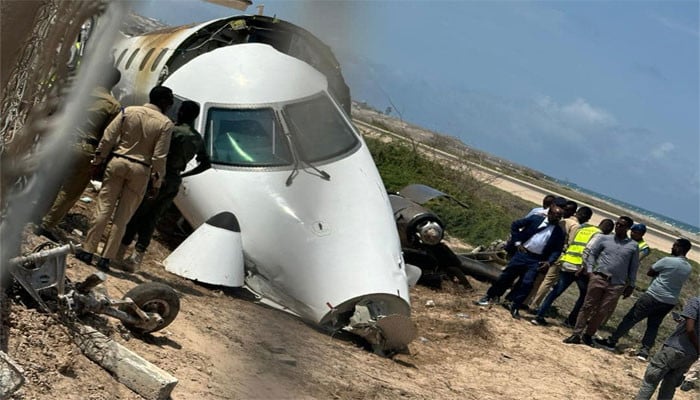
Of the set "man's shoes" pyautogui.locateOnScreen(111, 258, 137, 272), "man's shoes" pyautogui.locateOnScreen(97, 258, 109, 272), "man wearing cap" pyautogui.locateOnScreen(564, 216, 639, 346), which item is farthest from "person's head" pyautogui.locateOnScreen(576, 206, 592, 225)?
"man's shoes" pyautogui.locateOnScreen(97, 258, 109, 272)

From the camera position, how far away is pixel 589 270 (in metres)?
10.9

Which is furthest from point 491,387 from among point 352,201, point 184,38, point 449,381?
→ point 184,38

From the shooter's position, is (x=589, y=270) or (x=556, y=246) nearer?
(x=589, y=270)

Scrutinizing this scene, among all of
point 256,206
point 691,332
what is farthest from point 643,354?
point 256,206

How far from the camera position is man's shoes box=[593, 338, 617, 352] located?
36.4ft

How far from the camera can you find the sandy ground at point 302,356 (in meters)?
1.40

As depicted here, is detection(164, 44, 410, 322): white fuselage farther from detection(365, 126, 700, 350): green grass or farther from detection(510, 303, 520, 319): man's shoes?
detection(365, 126, 700, 350): green grass

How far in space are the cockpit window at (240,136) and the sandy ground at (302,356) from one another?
132 centimetres

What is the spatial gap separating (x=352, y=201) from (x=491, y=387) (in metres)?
2.63

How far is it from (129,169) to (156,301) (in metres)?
1.49

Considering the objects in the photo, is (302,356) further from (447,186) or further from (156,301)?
(447,186)

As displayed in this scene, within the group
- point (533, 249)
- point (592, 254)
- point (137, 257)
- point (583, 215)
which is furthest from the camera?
point (583, 215)

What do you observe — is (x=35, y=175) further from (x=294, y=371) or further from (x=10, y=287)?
(x=10, y=287)

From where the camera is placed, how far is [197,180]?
324 inches
